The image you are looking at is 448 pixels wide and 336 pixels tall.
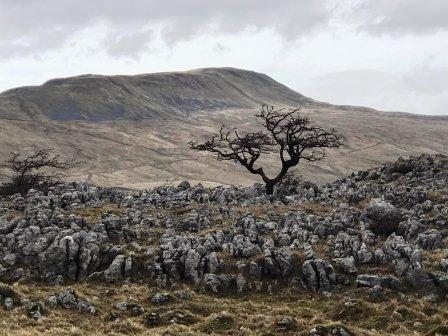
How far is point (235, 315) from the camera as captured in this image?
24.5 m

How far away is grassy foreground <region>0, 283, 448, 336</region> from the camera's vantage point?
2272 cm

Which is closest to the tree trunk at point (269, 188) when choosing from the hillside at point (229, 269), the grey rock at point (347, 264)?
the hillside at point (229, 269)

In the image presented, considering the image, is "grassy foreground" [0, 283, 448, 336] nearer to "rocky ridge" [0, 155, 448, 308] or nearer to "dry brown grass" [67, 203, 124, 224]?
"rocky ridge" [0, 155, 448, 308]

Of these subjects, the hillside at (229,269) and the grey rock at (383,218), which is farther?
the grey rock at (383,218)

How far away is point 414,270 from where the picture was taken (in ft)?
89.1

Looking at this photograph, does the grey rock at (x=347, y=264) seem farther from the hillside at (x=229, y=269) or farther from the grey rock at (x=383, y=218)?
the grey rock at (x=383, y=218)

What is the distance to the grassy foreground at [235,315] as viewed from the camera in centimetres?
2272

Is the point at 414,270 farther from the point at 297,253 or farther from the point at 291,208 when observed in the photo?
the point at 291,208

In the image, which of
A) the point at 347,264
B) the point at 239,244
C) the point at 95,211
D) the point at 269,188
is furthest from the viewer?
the point at 269,188

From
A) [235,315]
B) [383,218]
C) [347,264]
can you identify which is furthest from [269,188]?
[235,315]

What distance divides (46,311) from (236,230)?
13.9 metres

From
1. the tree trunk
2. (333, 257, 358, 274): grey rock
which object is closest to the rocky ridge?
(333, 257, 358, 274): grey rock

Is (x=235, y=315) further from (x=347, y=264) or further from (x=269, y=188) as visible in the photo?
(x=269, y=188)

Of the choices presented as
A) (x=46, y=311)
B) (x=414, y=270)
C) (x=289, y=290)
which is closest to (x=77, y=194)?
(x=46, y=311)
